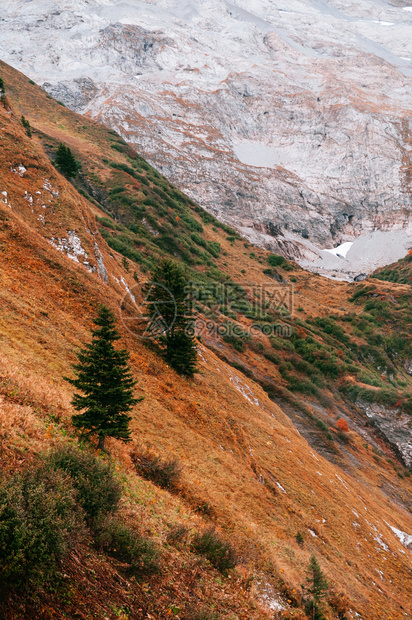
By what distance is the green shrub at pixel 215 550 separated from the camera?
27.6ft

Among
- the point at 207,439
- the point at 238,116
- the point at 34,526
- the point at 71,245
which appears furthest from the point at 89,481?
the point at 238,116

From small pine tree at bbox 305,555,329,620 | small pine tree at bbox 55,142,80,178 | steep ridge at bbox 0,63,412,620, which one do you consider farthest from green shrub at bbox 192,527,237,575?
small pine tree at bbox 55,142,80,178

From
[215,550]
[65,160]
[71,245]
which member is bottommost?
[215,550]

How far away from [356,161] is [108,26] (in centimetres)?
12144

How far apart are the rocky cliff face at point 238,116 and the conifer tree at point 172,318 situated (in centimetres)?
8715

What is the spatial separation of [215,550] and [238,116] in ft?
506

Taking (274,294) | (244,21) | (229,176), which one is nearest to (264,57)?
(244,21)

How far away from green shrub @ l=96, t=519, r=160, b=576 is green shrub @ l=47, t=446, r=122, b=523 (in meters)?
0.38

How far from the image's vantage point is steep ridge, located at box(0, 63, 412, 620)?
7578mm

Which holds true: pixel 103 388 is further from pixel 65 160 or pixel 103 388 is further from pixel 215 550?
pixel 65 160

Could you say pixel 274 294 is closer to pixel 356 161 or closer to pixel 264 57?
pixel 356 161

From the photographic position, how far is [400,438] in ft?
123

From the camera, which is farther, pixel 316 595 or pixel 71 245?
pixel 71 245

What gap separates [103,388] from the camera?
976cm
